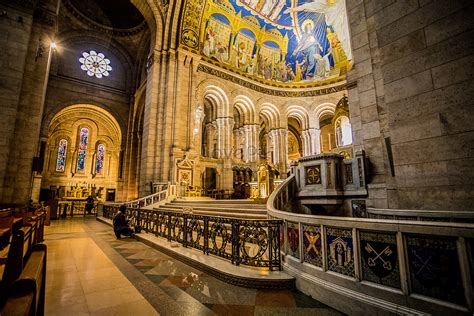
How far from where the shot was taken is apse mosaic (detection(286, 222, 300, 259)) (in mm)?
3344

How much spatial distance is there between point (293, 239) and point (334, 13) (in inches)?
885

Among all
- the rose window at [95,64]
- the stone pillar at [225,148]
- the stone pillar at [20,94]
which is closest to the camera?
the stone pillar at [20,94]

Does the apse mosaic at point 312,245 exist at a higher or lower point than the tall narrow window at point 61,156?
lower

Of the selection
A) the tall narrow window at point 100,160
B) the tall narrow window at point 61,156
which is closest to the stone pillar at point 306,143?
the tall narrow window at point 100,160

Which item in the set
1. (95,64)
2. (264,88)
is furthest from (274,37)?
(95,64)

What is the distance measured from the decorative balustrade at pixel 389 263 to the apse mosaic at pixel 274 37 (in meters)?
16.8

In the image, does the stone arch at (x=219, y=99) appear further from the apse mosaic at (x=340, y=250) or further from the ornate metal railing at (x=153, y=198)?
the apse mosaic at (x=340, y=250)

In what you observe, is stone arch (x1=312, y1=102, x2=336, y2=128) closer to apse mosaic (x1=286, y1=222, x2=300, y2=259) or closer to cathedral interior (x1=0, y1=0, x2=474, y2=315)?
cathedral interior (x1=0, y1=0, x2=474, y2=315)

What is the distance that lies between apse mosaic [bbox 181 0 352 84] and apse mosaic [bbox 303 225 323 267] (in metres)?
16.5

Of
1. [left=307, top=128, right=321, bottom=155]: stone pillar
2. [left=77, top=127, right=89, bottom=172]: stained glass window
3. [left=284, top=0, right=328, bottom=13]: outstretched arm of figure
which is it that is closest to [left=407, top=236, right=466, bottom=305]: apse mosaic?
[left=307, top=128, right=321, bottom=155]: stone pillar

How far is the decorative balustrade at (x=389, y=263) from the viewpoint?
188cm

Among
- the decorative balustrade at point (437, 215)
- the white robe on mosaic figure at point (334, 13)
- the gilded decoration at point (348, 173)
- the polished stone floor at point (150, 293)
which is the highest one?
the white robe on mosaic figure at point (334, 13)

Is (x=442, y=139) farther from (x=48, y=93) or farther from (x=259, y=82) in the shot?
(x=48, y=93)

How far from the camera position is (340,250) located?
8.95 ft
